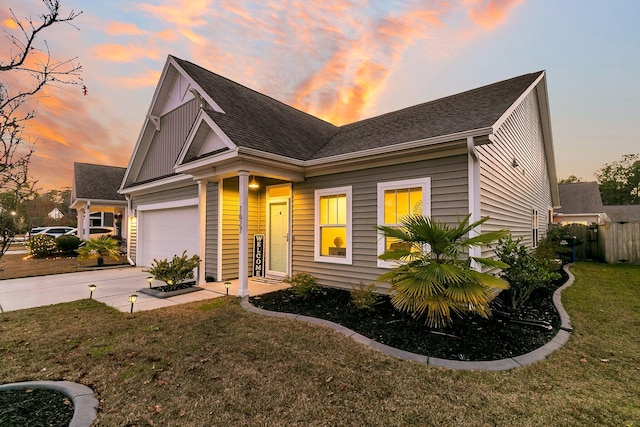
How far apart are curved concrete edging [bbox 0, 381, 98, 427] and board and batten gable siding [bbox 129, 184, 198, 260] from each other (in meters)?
6.38

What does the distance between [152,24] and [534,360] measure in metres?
9.43

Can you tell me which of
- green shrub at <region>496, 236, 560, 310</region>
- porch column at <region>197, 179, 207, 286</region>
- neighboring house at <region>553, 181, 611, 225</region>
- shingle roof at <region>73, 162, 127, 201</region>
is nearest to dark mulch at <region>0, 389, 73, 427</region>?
porch column at <region>197, 179, 207, 286</region>

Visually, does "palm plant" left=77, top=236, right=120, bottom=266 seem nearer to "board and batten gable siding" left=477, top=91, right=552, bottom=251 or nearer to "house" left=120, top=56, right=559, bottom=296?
"house" left=120, top=56, right=559, bottom=296

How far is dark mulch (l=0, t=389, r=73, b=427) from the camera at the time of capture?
2.17 metres

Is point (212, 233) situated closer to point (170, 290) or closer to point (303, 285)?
point (170, 290)

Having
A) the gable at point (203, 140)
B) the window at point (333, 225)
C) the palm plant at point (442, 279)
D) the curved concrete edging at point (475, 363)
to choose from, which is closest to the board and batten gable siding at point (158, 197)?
the gable at point (203, 140)

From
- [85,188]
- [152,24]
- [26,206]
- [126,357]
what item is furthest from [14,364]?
[85,188]

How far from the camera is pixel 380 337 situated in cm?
379

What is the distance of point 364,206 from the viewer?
6.18 meters

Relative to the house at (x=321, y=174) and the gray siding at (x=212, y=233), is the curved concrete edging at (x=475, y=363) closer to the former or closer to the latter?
the house at (x=321, y=174)

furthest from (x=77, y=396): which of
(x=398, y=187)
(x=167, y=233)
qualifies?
(x=167, y=233)

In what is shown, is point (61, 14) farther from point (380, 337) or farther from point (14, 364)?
point (380, 337)

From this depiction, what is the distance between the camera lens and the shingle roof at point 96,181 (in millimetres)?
16188

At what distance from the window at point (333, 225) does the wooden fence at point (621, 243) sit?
11.4m
